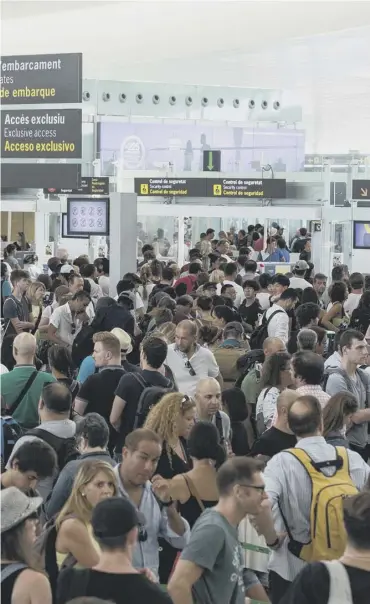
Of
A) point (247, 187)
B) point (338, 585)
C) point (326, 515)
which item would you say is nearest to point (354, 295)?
point (326, 515)

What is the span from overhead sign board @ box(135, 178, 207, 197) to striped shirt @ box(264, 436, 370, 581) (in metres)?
20.9

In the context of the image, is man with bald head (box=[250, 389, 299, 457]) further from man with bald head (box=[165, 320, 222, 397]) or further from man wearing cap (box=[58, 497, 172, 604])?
man wearing cap (box=[58, 497, 172, 604])

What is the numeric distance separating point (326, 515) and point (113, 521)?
173 centimetres

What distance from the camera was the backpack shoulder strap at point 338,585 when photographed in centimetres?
384

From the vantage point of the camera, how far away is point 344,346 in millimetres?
8281

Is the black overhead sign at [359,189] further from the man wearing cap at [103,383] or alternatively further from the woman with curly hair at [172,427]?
the woman with curly hair at [172,427]

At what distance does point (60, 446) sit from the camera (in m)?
6.49

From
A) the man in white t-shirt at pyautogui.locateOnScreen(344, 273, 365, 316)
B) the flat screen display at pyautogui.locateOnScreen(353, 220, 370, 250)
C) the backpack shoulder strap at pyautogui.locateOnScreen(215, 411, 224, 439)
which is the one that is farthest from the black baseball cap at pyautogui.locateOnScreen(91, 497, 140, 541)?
the flat screen display at pyautogui.locateOnScreen(353, 220, 370, 250)

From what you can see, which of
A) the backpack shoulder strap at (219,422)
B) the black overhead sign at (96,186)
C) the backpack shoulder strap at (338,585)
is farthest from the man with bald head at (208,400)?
the black overhead sign at (96,186)

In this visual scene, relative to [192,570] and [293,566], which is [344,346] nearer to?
[293,566]

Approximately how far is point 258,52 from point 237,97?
60.8 inches

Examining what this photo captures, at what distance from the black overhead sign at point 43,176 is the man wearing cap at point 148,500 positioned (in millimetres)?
8565

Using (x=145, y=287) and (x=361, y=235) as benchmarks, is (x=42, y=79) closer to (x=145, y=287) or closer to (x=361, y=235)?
(x=145, y=287)

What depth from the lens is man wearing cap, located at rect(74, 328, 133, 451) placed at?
8.02 meters
